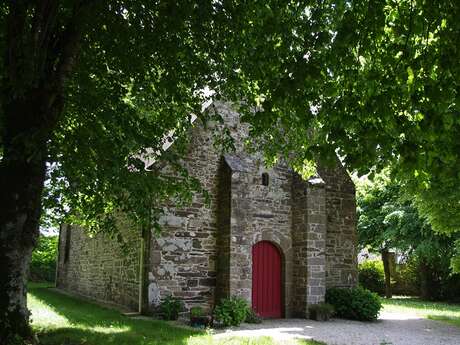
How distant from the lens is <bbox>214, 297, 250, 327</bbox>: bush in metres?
10.9

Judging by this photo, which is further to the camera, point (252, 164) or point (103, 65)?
point (252, 164)

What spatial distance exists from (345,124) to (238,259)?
791 cm

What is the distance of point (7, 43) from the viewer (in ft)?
19.2

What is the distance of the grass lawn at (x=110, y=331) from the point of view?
808cm

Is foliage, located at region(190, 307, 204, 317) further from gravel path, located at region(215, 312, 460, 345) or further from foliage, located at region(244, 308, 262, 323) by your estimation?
foliage, located at region(244, 308, 262, 323)

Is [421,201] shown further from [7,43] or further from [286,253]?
[7,43]

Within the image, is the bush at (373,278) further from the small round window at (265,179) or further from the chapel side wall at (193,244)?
the chapel side wall at (193,244)

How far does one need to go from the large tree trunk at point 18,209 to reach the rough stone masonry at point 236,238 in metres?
5.66

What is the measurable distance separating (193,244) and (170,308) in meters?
1.83

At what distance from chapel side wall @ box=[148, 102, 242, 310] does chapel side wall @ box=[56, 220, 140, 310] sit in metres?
0.94

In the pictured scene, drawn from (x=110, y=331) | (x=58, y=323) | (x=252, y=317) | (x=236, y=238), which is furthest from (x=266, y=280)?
(x=58, y=323)

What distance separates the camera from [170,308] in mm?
11367

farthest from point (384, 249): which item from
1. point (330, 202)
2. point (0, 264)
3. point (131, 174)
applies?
point (0, 264)

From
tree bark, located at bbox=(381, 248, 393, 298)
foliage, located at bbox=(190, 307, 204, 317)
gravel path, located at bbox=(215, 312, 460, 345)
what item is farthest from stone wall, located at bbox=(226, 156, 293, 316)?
tree bark, located at bbox=(381, 248, 393, 298)
